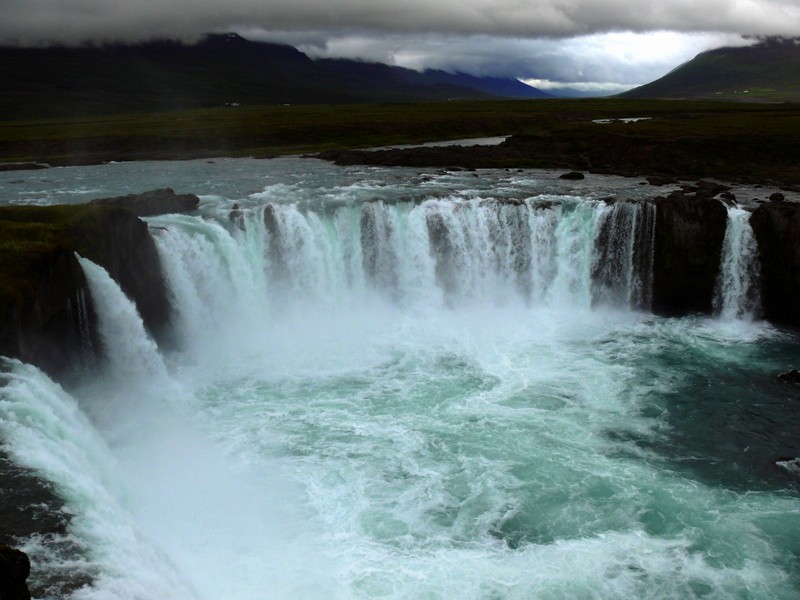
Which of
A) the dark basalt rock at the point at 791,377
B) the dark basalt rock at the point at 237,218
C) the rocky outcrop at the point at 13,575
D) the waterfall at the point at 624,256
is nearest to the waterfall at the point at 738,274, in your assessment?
the waterfall at the point at 624,256

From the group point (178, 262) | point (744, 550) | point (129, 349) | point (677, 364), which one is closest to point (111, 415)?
point (129, 349)

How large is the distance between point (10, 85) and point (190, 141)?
443 feet

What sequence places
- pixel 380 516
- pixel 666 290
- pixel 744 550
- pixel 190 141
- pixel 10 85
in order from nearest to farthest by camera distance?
pixel 744 550, pixel 380 516, pixel 666 290, pixel 190 141, pixel 10 85

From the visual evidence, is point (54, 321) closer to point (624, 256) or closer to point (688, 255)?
point (624, 256)

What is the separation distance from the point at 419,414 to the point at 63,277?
12267 mm

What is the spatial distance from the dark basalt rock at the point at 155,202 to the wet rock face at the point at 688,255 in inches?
900

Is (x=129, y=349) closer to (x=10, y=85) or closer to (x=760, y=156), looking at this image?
(x=760, y=156)

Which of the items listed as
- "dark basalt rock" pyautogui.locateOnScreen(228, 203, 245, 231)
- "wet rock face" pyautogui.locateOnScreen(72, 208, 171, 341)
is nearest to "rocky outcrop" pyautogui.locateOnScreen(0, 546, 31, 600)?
"wet rock face" pyautogui.locateOnScreen(72, 208, 171, 341)

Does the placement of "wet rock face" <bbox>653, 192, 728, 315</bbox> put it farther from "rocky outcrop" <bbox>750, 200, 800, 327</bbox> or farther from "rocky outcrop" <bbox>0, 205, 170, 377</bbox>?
"rocky outcrop" <bbox>0, 205, 170, 377</bbox>

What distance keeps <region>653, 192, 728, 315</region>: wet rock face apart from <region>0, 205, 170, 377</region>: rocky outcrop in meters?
22.9

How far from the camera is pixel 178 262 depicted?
92.7ft

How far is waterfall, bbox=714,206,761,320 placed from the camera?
108ft

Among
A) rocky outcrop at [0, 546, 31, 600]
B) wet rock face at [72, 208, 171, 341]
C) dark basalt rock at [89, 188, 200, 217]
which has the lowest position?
rocky outcrop at [0, 546, 31, 600]

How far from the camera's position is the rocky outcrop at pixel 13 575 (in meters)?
9.33
